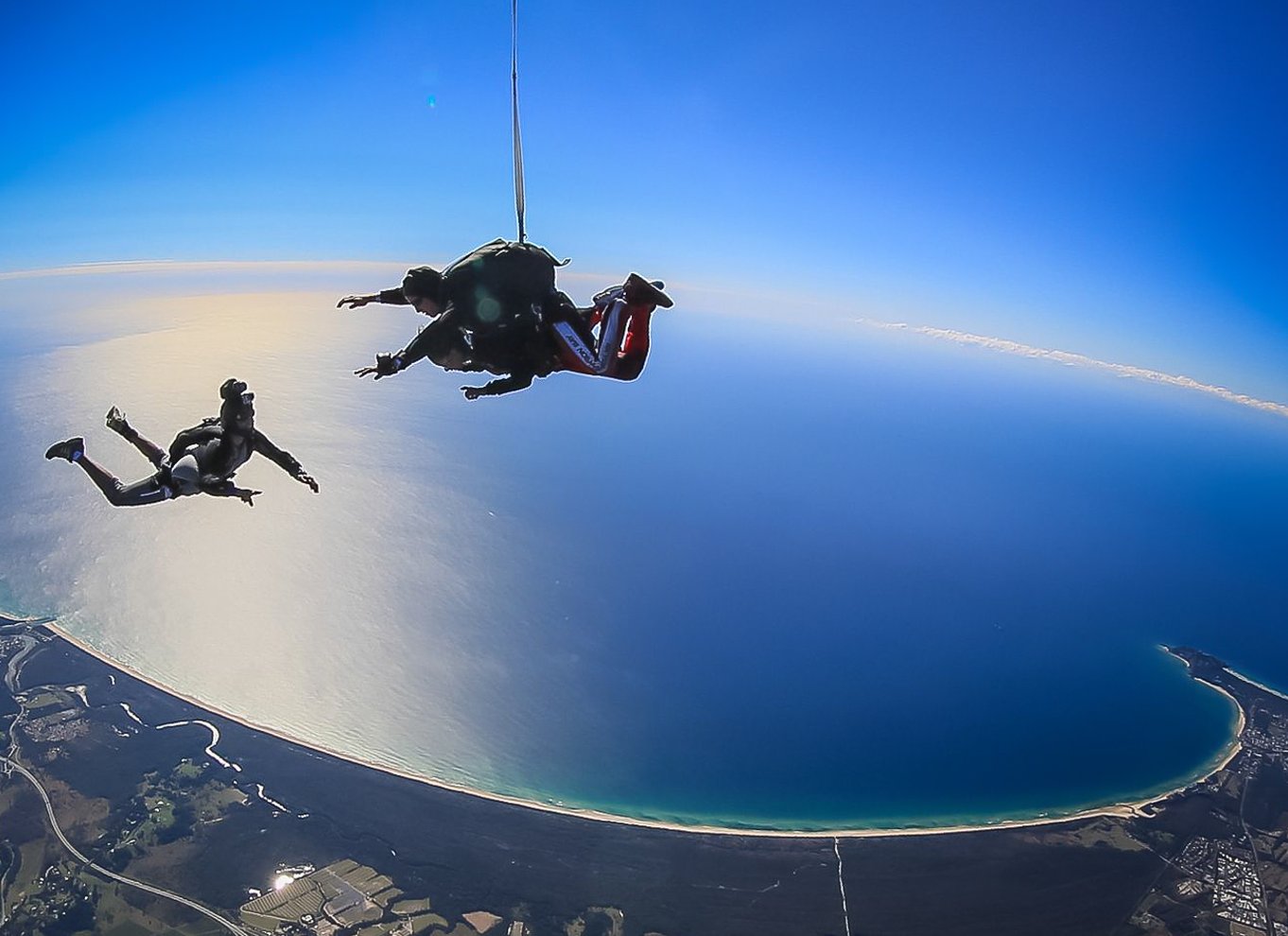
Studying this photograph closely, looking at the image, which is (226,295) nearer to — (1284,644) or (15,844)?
(15,844)

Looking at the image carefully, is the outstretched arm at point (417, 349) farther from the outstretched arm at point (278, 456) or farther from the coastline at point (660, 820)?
the coastline at point (660, 820)

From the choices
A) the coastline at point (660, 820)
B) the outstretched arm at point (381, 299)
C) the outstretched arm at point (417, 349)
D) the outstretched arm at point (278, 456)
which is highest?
the outstretched arm at point (381, 299)

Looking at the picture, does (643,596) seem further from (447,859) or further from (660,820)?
(447,859)

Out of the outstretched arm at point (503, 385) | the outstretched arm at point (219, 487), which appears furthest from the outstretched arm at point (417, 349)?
the outstretched arm at point (219, 487)

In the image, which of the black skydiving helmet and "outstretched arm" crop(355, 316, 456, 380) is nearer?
"outstretched arm" crop(355, 316, 456, 380)

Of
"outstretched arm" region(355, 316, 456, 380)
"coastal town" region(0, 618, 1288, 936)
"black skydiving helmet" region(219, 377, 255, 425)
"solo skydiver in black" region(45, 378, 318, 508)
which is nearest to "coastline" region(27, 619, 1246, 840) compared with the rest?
"coastal town" region(0, 618, 1288, 936)

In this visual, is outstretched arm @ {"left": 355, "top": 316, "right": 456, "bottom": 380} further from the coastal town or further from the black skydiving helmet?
the coastal town

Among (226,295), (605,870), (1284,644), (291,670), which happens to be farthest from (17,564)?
(226,295)
